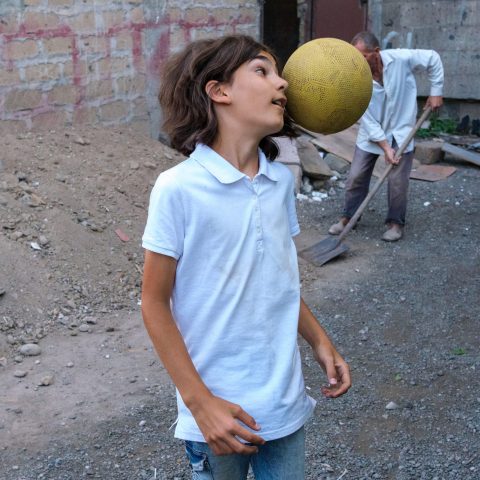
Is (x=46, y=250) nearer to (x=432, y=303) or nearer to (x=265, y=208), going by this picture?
(x=432, y=303)

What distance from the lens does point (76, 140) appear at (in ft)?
24.0

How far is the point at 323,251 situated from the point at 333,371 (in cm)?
433

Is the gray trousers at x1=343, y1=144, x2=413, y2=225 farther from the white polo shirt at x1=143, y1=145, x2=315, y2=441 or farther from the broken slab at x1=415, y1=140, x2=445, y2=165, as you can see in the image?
the white polo shirt at x1=143, y1=145, x2=315, y2=441

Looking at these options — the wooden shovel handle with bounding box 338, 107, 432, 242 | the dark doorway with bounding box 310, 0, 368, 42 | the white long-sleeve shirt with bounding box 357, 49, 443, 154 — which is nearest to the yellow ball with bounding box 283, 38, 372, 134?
the wooden shovel handle with bounding box 338, 107, 432, 242

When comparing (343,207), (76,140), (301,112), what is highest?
(301,112)

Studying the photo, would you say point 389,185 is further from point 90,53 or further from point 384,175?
point 90,53

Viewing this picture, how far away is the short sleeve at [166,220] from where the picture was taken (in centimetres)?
192

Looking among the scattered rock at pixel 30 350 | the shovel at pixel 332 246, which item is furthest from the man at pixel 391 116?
the scattered rock at pixel 30 350

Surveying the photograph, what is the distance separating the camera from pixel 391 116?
685 cm

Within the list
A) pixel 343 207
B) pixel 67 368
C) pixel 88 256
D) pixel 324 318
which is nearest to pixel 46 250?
pixel 88 256

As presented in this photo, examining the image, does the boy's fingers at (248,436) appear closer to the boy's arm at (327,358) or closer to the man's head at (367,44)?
the boy's arm at (327,358)

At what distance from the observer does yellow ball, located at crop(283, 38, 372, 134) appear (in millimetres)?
2141

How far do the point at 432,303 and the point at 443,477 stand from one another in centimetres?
217

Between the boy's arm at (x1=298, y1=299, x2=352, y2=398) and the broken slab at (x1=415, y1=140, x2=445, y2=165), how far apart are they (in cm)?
765
